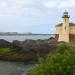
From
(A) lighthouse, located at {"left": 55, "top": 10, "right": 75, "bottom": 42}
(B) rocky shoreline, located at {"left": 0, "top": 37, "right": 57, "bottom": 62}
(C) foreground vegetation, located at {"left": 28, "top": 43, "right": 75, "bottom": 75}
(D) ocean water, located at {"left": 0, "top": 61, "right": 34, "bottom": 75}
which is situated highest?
(A) lighthouse, located at {"left": 55, "top": 10, "right": 75, "bottom": 42}

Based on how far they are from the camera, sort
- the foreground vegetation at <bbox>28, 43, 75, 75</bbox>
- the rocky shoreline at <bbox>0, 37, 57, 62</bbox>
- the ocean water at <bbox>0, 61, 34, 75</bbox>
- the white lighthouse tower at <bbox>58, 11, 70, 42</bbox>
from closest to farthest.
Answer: the foreground vegetation at <bbox>28, 43, 75, 75</bbox>, the ocean water at <bbox>0, 61, 34, 75</bbox>, the rocky shoreline at <bbox>0, 37, 57, 62</bbox>, the white lighthouse tower at <bbox>58, 11, 70, 42</bbox>

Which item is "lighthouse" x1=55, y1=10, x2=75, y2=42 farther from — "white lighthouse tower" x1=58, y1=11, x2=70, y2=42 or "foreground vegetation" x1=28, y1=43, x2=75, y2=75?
"foreground vegetation" x1=28, y1=43, x2=75, y2=75

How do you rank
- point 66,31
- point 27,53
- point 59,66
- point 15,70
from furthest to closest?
1. point 66,31
2. point 27,53
3. point 15,70
4. point 59,66

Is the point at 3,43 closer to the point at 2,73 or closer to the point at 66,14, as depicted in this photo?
the point at 66,14

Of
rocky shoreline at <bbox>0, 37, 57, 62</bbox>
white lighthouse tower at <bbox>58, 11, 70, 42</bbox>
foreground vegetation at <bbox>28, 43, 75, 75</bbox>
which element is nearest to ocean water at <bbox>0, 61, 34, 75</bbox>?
rocky shoreline at <bbox>0, 37, 57, 62</bbox>

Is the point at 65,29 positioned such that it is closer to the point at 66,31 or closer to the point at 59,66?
the point at 66,31

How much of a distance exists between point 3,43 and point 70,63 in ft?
154

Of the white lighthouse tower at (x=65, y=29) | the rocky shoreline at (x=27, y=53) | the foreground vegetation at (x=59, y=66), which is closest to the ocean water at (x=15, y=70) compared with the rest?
the rocky shoreline at (x=27, y=53)

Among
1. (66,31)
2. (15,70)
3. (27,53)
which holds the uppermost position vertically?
(66,31)

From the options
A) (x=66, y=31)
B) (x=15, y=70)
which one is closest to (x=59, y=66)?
(x=15, y=70)

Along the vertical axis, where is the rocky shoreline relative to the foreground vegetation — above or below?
below

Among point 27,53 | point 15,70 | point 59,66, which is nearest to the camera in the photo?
point 59,66

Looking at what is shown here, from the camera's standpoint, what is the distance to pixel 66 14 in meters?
53.3

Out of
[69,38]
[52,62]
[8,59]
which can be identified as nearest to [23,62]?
[8,59]
